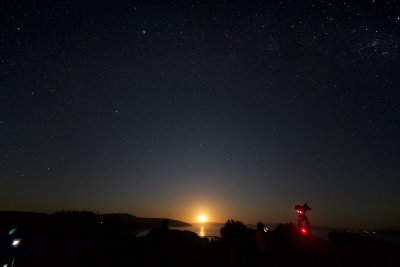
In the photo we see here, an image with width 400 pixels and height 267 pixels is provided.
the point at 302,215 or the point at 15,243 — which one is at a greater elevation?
the point at 302,215


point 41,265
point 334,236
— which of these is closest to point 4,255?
point 41,265

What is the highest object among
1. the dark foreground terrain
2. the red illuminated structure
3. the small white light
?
the red illuminated structure

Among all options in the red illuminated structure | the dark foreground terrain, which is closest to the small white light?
the dark foreground terrain

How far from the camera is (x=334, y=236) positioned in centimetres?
1839

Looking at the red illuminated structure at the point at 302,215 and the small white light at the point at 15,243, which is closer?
the small white light at the point at 15,243

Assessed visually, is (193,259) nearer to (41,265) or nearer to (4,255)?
(41,265)

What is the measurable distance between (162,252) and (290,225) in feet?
25.9

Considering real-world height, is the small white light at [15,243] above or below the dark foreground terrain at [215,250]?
above

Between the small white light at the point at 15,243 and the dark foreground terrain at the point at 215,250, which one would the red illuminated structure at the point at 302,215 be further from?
the small white light at the point at 15,243

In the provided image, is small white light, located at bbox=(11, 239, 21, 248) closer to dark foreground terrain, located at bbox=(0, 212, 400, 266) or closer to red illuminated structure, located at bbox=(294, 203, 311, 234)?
dark foreground terrain, located at bbox=(0, 212, 400, 266)

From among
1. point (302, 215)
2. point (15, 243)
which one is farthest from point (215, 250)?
point (15, 243)

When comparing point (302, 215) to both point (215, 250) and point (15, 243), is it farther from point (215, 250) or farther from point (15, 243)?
point (15, 243)

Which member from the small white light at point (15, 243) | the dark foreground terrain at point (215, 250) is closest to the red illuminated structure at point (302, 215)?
the dark foreground terrain at point (215, 250)

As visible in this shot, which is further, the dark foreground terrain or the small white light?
the dark foreground terrain
